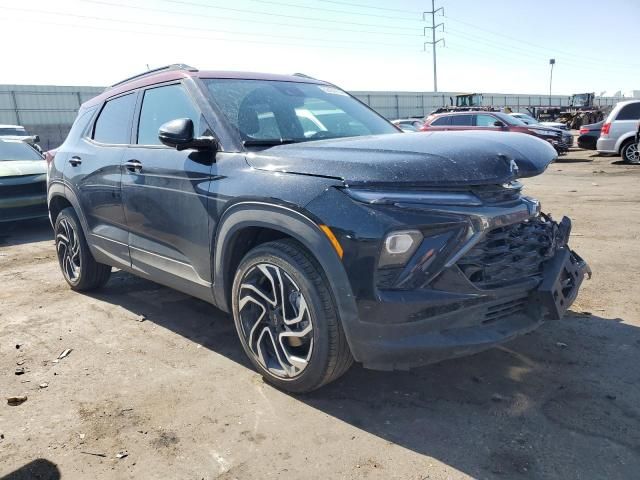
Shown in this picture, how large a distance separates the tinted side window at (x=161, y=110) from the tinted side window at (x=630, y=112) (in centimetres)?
1421

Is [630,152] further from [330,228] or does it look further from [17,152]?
[330,228]

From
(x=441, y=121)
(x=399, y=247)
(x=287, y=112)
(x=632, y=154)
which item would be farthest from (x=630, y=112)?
(x=399, y=247)

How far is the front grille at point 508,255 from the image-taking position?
2.53 meters

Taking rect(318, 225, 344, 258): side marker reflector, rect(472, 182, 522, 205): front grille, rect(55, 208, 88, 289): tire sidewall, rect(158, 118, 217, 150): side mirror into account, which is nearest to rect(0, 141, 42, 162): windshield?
rect(55, 208, 88, 289): tire sidewall

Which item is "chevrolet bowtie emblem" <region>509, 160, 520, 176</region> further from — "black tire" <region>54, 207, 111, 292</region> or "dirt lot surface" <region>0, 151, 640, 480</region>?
"black tire" <region>54, 207, 111, 292</region>

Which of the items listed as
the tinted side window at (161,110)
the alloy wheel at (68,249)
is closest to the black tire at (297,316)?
the tinted side window at (161,110)

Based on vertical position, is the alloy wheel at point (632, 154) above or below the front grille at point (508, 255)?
below

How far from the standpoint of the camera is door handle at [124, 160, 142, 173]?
3705mm

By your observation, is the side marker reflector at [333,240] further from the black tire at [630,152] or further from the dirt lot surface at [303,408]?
the black tire at [630,152]

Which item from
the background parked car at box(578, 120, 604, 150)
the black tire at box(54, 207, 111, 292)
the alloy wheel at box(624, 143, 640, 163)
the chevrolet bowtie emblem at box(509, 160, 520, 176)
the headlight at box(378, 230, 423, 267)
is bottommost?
the alloy wheel at box(624, 143, 640, 163)

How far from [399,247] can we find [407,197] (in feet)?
0.76

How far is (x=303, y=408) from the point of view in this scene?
9.18 ft

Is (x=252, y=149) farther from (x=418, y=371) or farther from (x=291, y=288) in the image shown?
(x=418, y=371)

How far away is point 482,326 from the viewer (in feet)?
8.41
